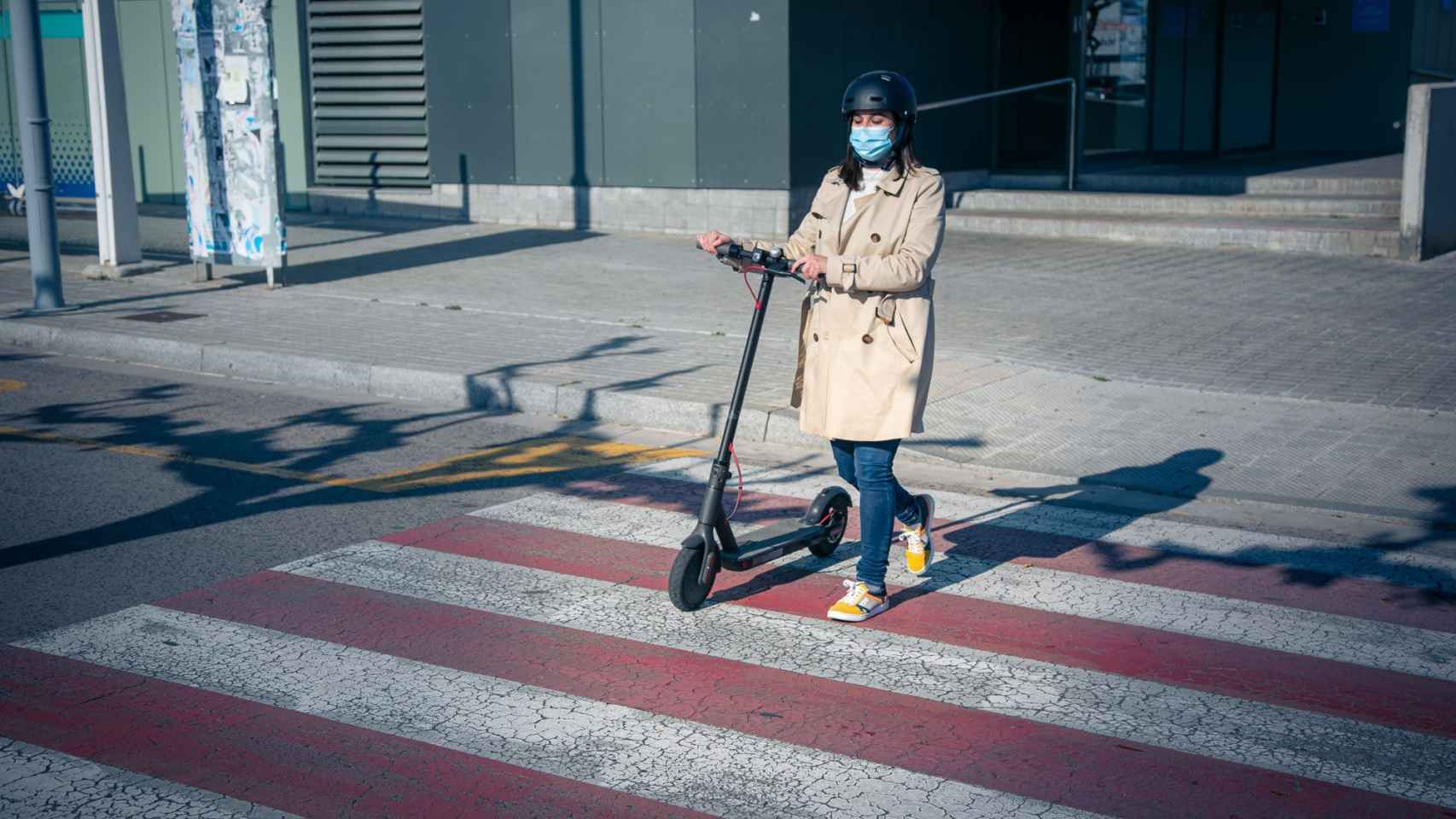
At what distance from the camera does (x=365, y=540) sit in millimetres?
6453

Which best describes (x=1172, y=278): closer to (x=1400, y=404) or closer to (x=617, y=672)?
(x=1400, y=404)

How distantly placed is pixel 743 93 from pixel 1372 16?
10.7 meters

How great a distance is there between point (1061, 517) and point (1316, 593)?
1328 mm

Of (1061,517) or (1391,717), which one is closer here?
(1391,717)

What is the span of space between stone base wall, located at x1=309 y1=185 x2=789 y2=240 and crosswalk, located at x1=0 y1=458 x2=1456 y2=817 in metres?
10.7

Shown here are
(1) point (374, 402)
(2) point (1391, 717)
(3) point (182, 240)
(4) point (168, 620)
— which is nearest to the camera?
(2) point (1391, 717)

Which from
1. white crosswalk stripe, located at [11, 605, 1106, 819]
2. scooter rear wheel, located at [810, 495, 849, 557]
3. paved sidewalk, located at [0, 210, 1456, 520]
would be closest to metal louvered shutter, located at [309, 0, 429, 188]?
paved sidewalk, located at [0, 210, 1456, 520]

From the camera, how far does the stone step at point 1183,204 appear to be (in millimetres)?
16016

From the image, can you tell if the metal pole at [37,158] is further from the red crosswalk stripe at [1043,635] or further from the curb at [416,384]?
the red crosswalk stripe at [1043,635]

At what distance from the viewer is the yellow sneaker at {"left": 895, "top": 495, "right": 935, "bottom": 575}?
5.80 meters

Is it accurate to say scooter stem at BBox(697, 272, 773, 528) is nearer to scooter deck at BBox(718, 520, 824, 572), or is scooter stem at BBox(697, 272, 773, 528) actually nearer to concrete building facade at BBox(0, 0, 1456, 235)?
scooter deck at BBox(718, 520, 824, 572)

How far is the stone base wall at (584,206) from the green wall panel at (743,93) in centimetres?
26

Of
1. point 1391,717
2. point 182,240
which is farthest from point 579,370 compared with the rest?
point 182,240

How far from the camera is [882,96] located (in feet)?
16.6
